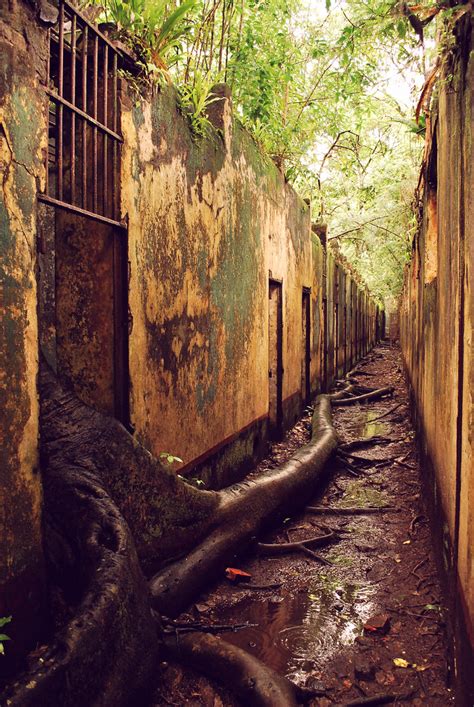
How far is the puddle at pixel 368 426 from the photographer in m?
10.2

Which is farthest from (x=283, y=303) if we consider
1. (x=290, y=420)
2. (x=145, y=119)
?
(x=145, y=119)

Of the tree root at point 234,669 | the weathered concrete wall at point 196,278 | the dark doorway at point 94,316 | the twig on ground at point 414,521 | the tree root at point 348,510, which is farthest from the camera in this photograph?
the tree root at point 348,510

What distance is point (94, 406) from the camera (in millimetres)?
3982

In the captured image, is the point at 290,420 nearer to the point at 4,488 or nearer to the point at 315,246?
the point at 315,246

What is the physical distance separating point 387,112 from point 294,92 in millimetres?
4448

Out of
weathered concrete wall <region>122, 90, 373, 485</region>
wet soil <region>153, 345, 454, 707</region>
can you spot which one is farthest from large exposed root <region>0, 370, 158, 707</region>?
weathered concrete wall <region>122, 90, 373, 485</region>

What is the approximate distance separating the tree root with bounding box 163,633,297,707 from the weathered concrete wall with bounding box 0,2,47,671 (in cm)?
88

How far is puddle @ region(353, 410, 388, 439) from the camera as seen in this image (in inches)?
403

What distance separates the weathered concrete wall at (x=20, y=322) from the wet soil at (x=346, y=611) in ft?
3.28

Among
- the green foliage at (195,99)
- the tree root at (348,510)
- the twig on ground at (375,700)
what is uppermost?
the green foliage at (195,99)

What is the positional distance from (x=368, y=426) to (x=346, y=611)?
7156 millimetres

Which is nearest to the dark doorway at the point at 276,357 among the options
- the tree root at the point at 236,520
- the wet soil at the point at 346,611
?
the tree root at the point at 236,520

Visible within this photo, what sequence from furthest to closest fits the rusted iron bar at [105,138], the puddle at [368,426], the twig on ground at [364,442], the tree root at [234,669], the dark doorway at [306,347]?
the dark doorway at [306,347], the puddle at [368,426], the twig on ground at [364,442], the rusted iron bar at [105,138], the tree root at [234,669]

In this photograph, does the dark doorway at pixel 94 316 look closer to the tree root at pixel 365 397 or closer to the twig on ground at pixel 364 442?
the twig on ground at pixel 364 442
